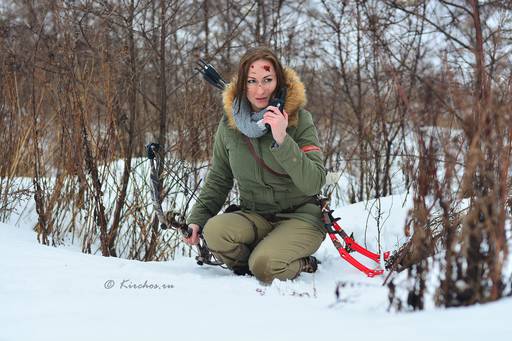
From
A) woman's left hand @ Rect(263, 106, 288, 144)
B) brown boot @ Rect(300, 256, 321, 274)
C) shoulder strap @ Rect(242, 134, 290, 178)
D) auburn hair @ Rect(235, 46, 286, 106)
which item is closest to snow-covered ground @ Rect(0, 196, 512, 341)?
brown boot @ Rect(300, 256, 321, 274)

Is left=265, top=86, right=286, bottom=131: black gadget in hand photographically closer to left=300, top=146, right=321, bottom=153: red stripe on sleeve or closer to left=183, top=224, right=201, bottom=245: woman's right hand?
left=300, top=146, right=321, bottom=153: red stripe on sleeve

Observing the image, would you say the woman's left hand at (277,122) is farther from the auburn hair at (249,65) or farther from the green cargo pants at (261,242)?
the green cargo pants at (261,242)

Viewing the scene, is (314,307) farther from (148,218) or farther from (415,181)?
(148,218)

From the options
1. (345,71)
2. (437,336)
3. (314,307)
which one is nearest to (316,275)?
(314,307)

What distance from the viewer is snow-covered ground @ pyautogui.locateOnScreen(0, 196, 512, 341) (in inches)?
51.9

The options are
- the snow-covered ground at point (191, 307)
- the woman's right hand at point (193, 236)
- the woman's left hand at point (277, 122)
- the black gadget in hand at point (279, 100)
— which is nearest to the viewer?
the snow-covered ground at point (191, 307)

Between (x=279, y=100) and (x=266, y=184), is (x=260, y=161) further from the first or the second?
(x=279, y=100)

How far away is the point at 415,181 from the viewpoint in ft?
5.25

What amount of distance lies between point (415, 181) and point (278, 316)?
1.89ft

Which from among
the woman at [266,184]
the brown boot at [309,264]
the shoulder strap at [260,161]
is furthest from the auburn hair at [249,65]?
the brown boot at [309,264]

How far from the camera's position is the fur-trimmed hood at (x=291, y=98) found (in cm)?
233

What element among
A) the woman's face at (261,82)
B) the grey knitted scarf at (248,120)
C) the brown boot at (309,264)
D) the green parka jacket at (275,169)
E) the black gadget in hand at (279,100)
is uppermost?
the woman's face at (261,82)

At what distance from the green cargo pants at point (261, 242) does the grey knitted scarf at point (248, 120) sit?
0.41m

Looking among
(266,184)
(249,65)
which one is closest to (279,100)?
(249,65)
